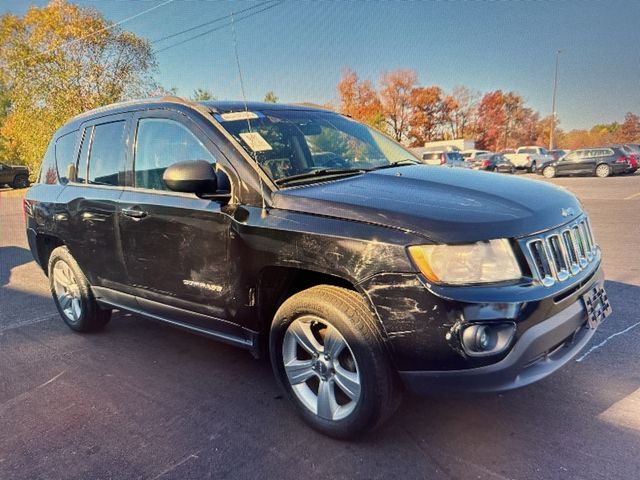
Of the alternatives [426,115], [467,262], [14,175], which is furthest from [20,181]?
[426,115]

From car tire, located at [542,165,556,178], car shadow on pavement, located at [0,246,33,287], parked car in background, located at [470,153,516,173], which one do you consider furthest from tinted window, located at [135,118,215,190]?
parked car in background, located at [470,153,516,173]

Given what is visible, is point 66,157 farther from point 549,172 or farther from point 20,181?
point 20,181

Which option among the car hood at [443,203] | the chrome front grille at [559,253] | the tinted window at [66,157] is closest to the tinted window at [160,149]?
the car hood at [443,203]

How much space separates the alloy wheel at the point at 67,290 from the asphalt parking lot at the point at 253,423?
16.4 inches

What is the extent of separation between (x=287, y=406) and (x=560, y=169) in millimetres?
25882

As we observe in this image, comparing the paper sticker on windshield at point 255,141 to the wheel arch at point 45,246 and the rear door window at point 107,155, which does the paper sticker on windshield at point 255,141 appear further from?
the wheel arch at point 45,246

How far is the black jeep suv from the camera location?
2.18 metres

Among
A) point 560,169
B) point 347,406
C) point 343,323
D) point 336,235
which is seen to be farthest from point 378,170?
point 560,169

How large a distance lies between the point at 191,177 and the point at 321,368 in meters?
1.31

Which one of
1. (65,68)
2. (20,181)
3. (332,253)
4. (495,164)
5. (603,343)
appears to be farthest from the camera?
(495,164)

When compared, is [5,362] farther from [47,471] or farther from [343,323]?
[343,323]

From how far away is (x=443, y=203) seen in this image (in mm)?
2434

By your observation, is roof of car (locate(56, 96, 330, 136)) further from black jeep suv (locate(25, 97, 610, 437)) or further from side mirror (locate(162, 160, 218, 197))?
side mirror (locate(162, 160, 218, 197))

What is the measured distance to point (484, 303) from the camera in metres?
2.10
